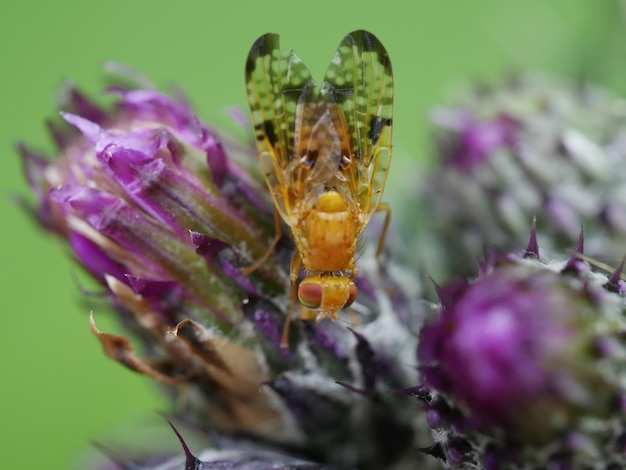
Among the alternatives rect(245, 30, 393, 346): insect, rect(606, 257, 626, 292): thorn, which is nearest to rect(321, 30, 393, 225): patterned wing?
rect(245, 30, 393, 346): insect

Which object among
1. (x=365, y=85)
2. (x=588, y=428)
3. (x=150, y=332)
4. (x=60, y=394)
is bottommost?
(x=60, y=394)

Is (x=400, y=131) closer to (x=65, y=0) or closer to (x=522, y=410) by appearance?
(x=65, y=0)

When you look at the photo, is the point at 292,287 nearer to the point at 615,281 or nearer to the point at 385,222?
the point at 385,222

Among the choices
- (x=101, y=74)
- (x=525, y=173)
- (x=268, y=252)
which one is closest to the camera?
(x=268, y=252)

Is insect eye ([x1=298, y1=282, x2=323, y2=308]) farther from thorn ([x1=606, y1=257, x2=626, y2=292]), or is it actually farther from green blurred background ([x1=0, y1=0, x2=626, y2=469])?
green blurred background ([x1=0, y1=0, x2=626, y2=469])

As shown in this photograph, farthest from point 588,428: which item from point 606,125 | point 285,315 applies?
point 606,125

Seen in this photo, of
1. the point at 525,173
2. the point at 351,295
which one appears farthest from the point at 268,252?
the point at 525,173
